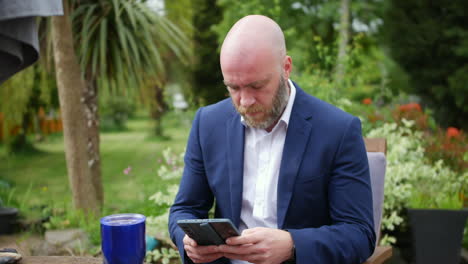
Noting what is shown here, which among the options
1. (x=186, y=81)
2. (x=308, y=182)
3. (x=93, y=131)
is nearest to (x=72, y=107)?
(x=93, y=131)

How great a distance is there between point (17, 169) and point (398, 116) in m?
9.20

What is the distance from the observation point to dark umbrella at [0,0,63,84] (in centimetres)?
146

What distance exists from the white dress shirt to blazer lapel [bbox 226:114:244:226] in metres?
0.03

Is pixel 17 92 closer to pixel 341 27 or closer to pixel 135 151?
pixel 135 151

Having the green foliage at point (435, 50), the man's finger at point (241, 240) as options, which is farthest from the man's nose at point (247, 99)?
the green foliage at point (435, 50)

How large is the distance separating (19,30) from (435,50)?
34.5ft

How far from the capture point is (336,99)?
4.41m

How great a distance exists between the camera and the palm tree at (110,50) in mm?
4699

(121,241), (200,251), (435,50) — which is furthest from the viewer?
(435,50)

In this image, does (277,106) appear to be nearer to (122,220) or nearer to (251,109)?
(251,109)

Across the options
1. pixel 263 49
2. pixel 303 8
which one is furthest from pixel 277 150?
pixel 303 8

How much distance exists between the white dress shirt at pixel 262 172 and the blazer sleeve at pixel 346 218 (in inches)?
8.4

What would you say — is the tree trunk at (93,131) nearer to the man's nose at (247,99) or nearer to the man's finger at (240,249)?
the man's nose at (247,99)

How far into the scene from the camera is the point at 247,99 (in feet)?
5.55
